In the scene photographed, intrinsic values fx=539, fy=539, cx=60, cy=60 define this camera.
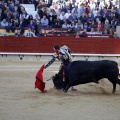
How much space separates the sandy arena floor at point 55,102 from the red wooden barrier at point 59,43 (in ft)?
22.9

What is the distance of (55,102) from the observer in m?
8.78

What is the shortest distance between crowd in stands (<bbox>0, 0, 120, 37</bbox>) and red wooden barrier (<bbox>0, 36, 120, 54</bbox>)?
0.25m

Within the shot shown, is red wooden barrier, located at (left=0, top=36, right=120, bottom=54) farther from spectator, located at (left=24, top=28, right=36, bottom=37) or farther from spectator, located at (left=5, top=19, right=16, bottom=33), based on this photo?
spectator, located at (left=5, top=19, right=16, bottom=33)

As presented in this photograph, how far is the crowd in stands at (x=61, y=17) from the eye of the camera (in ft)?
62.3

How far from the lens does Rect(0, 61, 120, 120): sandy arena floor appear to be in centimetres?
736

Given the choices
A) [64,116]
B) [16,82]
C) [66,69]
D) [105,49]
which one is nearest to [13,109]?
[64,116]

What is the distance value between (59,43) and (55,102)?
11186 millimetres

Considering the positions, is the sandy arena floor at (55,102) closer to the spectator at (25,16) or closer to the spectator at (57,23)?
→ the spectator at (25,16)

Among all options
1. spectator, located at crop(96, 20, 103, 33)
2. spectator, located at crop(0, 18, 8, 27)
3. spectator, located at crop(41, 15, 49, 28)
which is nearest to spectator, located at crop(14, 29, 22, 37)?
spectator, located at crop(0, 18, 8, 27)

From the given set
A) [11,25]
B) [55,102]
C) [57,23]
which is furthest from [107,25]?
[55,102]

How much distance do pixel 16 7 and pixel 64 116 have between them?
12.2 m

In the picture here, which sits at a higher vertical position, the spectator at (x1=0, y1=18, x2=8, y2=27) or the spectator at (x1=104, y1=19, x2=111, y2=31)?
the spectator at (x1=0, y1=18, x2=8, y2=27)

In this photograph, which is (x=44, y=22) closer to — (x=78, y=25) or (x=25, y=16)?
(x=25, y=16)

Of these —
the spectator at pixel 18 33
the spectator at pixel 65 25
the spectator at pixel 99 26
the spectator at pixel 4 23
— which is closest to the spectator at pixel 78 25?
the spectator at pixel 65 25
